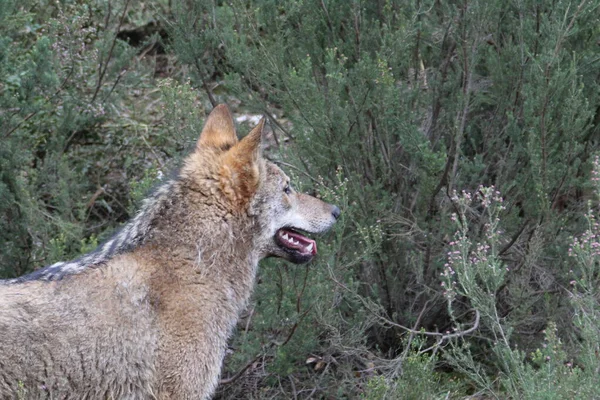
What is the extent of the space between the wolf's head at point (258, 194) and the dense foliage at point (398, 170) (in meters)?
0.40

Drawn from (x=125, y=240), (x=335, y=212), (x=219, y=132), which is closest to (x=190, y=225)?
(x=125, y=240)

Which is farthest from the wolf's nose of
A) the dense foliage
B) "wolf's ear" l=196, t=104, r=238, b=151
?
"wolf's ear" l=196, t=104, r=238, b=151

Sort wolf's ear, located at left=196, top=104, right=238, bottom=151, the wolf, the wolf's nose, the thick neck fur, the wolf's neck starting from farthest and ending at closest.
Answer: the wolf's nose < wolf's ear, located at left=196, top=104, right=238, bottom=151 < the thick neck fur < the wolf's neck < the wolf

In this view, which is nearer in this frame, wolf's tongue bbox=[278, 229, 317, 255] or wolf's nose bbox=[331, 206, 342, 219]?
wolf's tongue bbox=[278, 229, 317, 255]

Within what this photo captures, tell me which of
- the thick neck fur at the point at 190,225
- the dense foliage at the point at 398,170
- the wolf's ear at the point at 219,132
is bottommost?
the dense foliage at the point at 398,170

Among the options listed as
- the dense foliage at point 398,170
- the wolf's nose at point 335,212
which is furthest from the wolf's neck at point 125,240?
the dense foliage at point 398,170

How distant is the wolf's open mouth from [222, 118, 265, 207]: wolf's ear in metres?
0.40

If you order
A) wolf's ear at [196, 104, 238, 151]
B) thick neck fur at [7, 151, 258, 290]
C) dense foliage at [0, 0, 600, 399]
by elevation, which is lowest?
dense foliage at [0, 0, 600, 399]

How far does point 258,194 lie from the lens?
204 inches

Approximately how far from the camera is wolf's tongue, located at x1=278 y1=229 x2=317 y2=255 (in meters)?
5.39

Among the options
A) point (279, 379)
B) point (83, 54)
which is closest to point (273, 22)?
point (83, 54)

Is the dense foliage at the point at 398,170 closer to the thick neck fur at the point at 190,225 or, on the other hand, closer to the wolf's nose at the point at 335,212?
the wolf's nose at the point at 335,212

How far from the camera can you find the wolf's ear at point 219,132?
17.5 ft

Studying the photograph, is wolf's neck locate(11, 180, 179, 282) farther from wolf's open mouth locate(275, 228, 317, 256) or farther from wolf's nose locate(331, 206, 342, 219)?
wolf's nose locate(331, 206, 342, 219)
